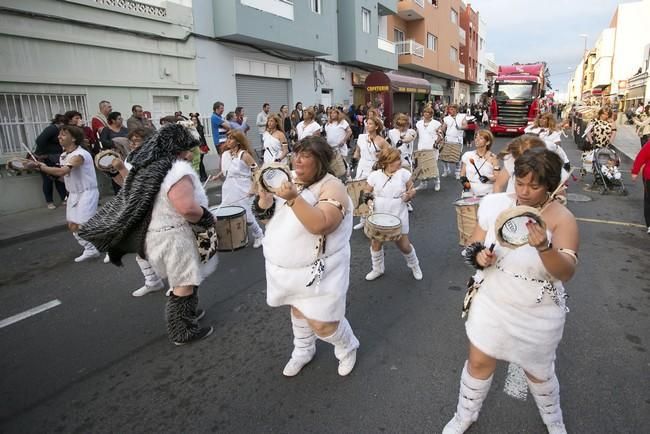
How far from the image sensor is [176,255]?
3221 mm

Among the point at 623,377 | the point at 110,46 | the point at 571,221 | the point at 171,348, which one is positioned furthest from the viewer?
the point at 110,46

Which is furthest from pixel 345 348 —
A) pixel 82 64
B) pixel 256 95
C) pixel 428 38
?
pixel 428 38

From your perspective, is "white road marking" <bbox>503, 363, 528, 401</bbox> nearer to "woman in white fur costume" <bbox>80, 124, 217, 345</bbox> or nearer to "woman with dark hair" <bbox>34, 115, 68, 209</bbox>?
"woman in white fur costume" <bbox>80, 124, 217, 345</bbox>

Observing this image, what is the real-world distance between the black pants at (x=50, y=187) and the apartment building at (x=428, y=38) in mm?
25829

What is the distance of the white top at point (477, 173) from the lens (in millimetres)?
5141

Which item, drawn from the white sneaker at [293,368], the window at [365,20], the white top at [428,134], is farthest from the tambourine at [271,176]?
the window at [365,20]

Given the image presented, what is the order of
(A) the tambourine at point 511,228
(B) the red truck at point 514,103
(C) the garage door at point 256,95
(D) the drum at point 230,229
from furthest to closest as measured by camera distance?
(B) the red truck at point 514,103, (C) the garage door at point 256,95, (D) the drum at point 230,229, (A) the tambourine at point 511,228

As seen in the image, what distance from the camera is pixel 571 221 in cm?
195

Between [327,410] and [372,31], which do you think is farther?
[372,31]

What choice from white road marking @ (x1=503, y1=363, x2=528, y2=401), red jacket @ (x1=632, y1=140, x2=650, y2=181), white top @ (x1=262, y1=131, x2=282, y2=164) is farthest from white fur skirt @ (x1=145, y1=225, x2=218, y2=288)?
red jacket @ (x1=632, y1=140, x2=650, y2=181)

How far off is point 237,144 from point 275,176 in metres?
3.41

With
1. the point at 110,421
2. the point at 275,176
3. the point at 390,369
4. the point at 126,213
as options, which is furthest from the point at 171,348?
the point at 275,176

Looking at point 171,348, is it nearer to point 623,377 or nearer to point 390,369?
point 390,369

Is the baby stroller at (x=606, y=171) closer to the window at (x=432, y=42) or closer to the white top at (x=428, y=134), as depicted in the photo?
the white top at (x=428, y=134)
